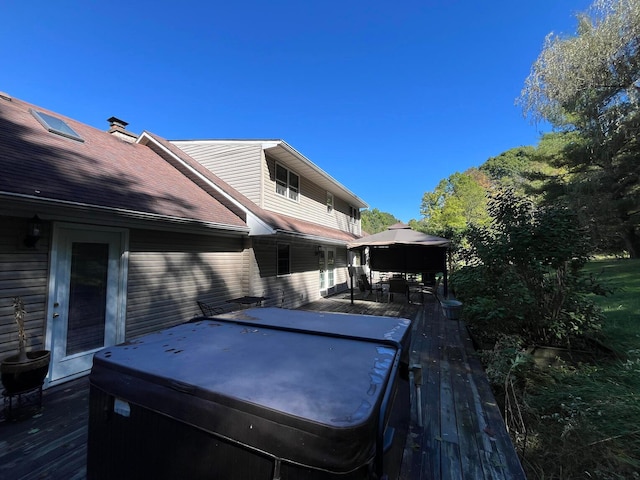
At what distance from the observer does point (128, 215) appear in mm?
4191

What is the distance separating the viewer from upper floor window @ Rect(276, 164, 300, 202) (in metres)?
9.47

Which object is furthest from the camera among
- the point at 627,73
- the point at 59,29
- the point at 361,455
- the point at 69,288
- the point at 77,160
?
the point at 627,73

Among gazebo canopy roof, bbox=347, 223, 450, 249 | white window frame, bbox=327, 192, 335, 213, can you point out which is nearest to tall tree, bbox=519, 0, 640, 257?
gazebo canopy roof, bbox=347, 223, 450, 249

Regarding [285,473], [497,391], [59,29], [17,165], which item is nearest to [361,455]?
[285,473]

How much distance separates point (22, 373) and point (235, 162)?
7100mm

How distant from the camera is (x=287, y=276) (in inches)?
356

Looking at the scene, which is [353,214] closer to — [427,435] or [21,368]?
[427,435]

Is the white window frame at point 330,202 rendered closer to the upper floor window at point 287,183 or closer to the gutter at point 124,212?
the upper floor window at point 287,183

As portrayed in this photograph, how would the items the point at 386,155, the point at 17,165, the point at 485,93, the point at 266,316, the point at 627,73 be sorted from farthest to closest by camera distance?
1. the point at 386,155
2. the point at 485,93
3. the point at 627,73
4. the point at 17,165
5. the point at 266,316

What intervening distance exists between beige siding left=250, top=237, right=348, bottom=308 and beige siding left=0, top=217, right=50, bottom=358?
4130mm

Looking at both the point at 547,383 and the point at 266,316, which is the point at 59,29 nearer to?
the point at 266,316

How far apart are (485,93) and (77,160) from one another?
52.3 ft

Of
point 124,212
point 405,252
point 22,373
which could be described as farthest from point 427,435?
point 405,252

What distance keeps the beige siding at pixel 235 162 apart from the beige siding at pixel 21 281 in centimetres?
529
